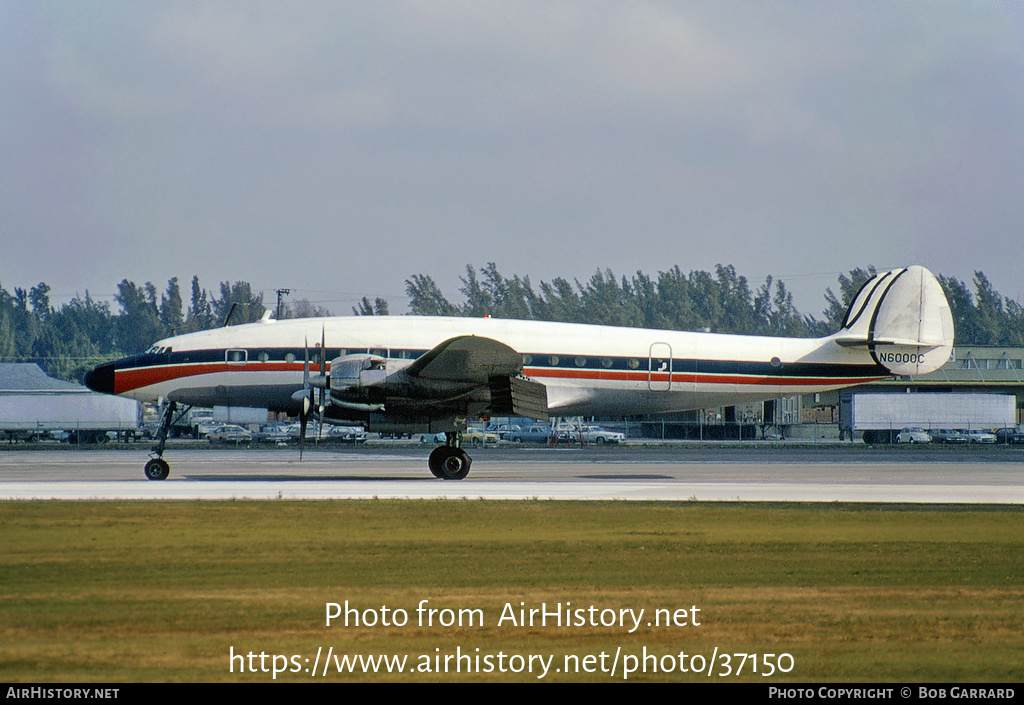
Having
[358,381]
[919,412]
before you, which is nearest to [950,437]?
[919,412]

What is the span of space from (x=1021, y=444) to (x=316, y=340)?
5170 cm

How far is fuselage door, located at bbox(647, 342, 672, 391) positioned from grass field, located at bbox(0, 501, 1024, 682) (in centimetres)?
1068

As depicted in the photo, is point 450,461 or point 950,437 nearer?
point 450,461

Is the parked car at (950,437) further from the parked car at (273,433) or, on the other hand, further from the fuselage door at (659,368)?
the parked car at (273,433)

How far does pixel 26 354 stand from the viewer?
109750mm

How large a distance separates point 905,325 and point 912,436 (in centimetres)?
3742

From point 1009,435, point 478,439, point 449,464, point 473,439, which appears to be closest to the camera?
point 449,464

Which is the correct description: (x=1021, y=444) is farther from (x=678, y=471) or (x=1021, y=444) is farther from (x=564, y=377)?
(x=564, y=377)

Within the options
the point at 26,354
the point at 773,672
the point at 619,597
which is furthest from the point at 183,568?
the point at 26,354

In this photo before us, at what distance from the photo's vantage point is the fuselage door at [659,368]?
29.9 m

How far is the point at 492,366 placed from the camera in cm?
2589

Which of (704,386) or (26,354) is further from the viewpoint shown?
(26,354)

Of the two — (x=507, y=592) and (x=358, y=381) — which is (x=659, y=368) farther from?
(x=507, y=592)

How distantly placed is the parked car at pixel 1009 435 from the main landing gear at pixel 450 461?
1976 inches
